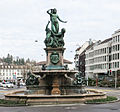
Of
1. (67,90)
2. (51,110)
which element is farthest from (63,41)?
(51,110)

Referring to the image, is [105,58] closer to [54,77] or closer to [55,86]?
[54,77]

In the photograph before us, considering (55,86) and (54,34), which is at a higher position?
(54,34)

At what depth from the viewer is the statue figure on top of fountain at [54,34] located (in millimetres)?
28462

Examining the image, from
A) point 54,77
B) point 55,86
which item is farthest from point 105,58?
point 55,86

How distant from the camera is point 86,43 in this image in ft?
471

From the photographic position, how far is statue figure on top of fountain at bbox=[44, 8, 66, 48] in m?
28.5

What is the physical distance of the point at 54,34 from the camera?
29.0 meters

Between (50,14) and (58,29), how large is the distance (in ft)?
5.31

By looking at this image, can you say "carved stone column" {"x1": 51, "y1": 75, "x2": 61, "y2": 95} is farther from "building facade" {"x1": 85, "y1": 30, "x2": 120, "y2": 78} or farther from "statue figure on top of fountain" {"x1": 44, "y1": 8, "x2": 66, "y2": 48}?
"building facade" {"x1": 85, "y1": 30, "x2": 120, "y2": 78}

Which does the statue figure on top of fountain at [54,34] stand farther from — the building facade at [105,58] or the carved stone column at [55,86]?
the building facade at [105,58]

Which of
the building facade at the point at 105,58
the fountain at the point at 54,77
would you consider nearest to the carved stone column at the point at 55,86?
the fountain at the point at 54,77

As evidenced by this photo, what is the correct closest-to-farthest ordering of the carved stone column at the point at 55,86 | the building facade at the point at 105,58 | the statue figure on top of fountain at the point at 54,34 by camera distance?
the carved stone column at the point at 55,86 → the statue figure on top of fountain at the point at 54,34 → the building facade at the point at 105,58

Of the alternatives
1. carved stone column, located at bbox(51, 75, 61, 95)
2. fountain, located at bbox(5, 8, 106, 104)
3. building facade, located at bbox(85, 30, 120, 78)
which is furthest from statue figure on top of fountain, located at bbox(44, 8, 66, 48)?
building facade, located at bbox(85, 30, 120, 78)

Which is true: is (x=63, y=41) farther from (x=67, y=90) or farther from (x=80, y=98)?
(x=80, y=98)
